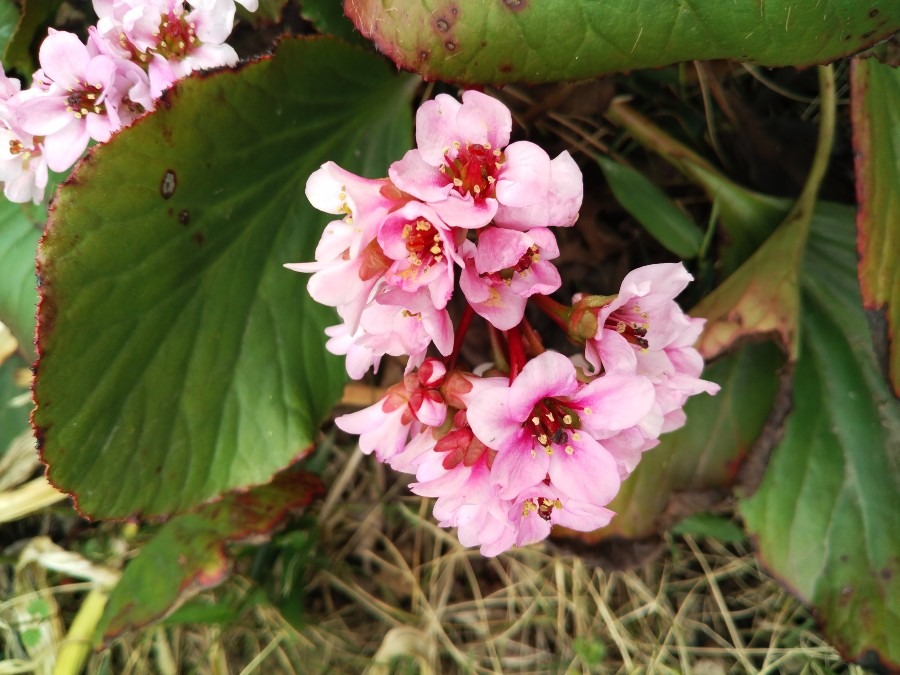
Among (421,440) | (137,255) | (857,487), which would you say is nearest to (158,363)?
(137,255)

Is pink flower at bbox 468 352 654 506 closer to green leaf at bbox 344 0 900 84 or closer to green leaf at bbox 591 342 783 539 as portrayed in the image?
green leaf at bbox 344 0 900 84

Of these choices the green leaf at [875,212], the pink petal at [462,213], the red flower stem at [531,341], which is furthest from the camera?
the green leaf at [875,212]

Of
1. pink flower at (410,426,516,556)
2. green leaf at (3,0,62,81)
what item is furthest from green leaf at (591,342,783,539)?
green leaf at (3,0,62,81)

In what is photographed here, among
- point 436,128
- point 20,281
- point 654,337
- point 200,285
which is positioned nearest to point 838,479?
point 654,337

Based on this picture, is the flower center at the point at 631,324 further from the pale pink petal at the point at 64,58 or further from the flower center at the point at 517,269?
the pale pink petal at the point at 64,58

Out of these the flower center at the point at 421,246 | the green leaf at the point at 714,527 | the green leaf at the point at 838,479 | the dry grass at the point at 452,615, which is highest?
the flower center at the point at 421,246

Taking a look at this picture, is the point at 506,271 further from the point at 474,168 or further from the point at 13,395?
the point at 13,395

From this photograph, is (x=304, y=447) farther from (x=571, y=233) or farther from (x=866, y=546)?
(x=866, y=546)

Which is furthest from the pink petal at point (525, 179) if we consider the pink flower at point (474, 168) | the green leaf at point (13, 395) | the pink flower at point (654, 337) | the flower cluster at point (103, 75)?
the green leaf at point (13, 395)

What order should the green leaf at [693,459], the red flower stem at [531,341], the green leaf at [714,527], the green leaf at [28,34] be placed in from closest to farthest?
the red flower stem at [531,341] < the green leaf at [28,34] < the green leaf at [693,459] < the green leaf at [714,527]
